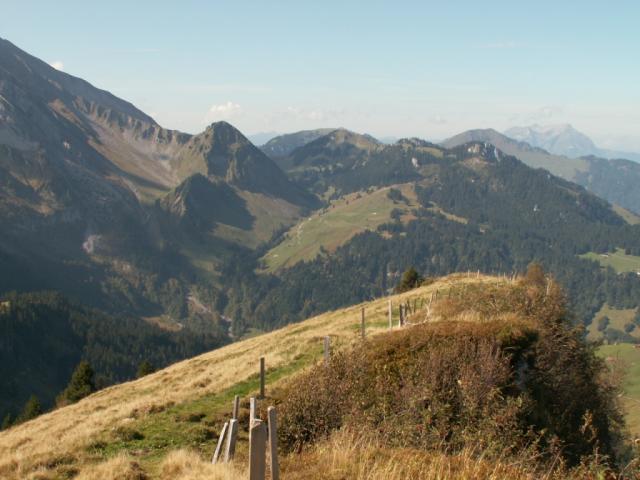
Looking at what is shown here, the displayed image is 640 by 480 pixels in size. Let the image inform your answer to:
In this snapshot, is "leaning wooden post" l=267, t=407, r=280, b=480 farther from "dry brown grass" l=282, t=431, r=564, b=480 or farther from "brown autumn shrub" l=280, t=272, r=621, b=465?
"brown autumn shrub" l=280, t=272, r=621, b=465

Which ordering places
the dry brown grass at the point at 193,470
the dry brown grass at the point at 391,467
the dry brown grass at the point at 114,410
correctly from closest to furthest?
the dry brown grass at the point at 391,467, the dry brown grass at the point at 193,470, the dry brown grass at the point at 114,410

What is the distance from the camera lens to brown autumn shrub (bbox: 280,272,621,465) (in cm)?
1202

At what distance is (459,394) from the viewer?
44.9ft

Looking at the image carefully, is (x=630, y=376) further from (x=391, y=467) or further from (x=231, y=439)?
(x=391, y=467)

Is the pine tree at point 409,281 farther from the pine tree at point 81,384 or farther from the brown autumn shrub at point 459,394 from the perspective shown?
the brown autumn shrub at point 459,394

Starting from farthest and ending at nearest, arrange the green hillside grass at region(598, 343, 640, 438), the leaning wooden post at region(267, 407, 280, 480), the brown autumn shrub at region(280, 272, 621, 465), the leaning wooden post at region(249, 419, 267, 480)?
the green hillside grass at region(598, 343, 640, 438)
the brown autumn shrub at region(280, 272, 621, 465)
the leaning wooden post at region(267, 407, 280, 480)
the leaning wooden post at region(249, 419, 267, 480)

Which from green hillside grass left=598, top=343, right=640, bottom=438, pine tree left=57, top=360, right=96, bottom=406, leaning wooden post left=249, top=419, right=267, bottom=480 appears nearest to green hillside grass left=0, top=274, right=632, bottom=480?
leaning wooden post left=249, top=419, right=267, bottom=480

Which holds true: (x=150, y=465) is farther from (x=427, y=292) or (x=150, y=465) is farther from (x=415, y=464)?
(x=427, y=292)

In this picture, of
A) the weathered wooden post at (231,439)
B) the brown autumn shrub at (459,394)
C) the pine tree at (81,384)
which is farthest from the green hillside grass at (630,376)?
the pine tree at (81,384)

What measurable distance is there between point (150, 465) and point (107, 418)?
9896 mm

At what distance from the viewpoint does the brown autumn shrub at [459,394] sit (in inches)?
473

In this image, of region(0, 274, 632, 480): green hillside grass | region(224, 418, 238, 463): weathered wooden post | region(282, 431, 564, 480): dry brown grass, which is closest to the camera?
region(282, 431, 564, 480): dry brown grass

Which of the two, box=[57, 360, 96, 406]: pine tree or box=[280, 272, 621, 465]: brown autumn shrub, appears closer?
box=[280, 272, 621, 465]: brown autumn shrub

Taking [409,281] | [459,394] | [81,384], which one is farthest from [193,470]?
[81,384]
